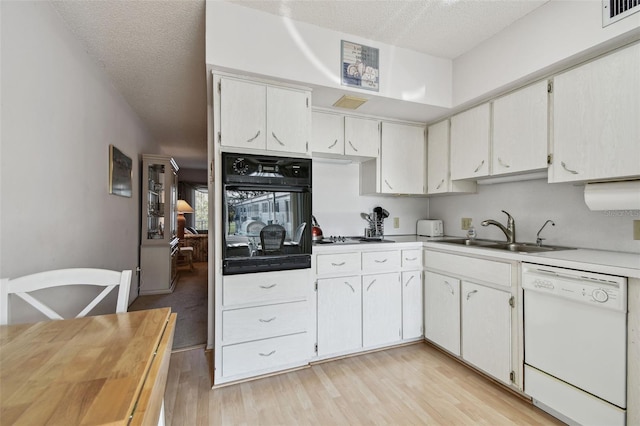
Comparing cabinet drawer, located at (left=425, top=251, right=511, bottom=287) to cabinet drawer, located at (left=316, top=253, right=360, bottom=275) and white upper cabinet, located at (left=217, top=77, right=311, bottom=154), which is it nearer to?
cabinet drawer, located at (left=316, top=253, right=360, bottom=275)

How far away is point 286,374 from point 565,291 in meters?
1.90

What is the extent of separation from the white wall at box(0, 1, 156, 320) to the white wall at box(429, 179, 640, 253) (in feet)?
11.2

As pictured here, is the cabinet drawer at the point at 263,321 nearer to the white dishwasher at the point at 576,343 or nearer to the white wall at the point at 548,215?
the white dishwasher at the point at 576,343

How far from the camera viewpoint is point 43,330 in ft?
3.19

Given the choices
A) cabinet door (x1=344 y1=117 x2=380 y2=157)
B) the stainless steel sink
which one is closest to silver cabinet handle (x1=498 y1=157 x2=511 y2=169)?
the stainless steel sink

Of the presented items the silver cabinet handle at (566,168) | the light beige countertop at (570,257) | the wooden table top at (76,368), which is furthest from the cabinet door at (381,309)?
the wooden table top at (76,368)

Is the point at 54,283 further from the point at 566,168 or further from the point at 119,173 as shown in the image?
the point at 566,168

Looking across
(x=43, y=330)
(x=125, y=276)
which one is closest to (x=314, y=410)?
(x=125, y=276)

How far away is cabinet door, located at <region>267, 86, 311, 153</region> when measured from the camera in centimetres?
210

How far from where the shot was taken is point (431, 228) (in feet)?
10.1

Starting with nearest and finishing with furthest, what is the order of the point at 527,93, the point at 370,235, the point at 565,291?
the point at 565,291, the point at 527,93, the point at 370,235

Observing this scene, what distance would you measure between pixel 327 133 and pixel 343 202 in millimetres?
763

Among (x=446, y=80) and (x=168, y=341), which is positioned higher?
(x=446, y=80)

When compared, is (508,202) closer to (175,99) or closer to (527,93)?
(527,93)
